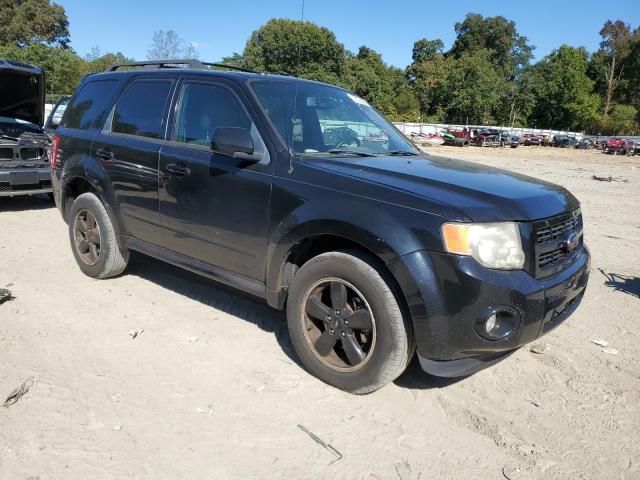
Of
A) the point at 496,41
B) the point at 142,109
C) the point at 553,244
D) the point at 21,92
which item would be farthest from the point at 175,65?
the point at 496,41

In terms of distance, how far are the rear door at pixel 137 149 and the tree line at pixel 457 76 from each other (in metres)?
55.1

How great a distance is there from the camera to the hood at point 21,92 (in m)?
8.23

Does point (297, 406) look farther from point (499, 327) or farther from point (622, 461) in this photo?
point (622, 461)

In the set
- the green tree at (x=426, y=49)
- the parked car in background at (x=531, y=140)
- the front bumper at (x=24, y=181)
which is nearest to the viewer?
the front bumper at (x=24, y=181)

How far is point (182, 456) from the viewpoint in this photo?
2658 mm

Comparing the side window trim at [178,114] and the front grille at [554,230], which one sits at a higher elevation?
the side window trim at [178,114]

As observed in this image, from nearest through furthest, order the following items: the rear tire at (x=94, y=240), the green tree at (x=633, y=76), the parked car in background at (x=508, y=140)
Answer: the rear tire at (x=94, y=240) < the parked car in background at (x=508, y=140) < the green tree at (x=633, y=76)

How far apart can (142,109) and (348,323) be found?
2.68 metres

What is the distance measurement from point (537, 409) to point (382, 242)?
1.45 metres

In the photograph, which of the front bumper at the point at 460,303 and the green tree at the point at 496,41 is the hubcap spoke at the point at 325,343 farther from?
the green tree at the point at 496,41

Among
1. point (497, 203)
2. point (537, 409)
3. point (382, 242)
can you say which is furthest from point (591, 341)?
point (382, 242)

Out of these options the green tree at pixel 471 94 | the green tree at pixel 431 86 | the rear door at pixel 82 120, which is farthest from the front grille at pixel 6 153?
the green tree at pixel 471 94

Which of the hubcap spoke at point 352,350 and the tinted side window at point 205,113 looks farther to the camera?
the tinted side window at point 205,113

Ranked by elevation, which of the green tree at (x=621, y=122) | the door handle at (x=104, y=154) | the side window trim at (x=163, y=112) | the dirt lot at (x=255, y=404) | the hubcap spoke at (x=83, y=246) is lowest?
the dirt lot at (x=255, y=404)
